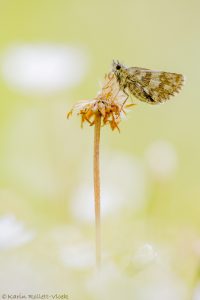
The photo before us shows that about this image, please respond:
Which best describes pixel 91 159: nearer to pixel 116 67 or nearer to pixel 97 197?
pixel 116 67

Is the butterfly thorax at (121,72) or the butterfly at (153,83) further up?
the butterfly thorax at (121,72)

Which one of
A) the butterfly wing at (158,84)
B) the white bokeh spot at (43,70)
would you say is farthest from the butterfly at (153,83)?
the white bokeh spot at (43,70)

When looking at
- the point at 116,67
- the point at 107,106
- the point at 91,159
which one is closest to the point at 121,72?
the point at 116,67

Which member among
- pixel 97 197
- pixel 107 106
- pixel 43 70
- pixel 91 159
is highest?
pixel 43 70

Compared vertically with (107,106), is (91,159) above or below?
above

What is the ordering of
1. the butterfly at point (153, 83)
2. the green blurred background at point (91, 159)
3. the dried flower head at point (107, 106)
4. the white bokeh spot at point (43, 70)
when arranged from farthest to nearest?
1. the white bokeh spot at point (43, 70)
2. the butterfly at point (153, 83)
3. the dried flower head at point (107, 106)
4. the green blurred background at point (91, 159)

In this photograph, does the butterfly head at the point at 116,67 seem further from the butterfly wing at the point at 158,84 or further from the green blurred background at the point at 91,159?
the green blurred background at the point at 91,159

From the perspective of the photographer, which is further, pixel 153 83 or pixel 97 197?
pixel 153 83

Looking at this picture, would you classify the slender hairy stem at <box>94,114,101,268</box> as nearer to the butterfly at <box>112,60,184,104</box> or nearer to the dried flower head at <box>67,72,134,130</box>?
the dried flower head at <box>67,72,134,130</box>
